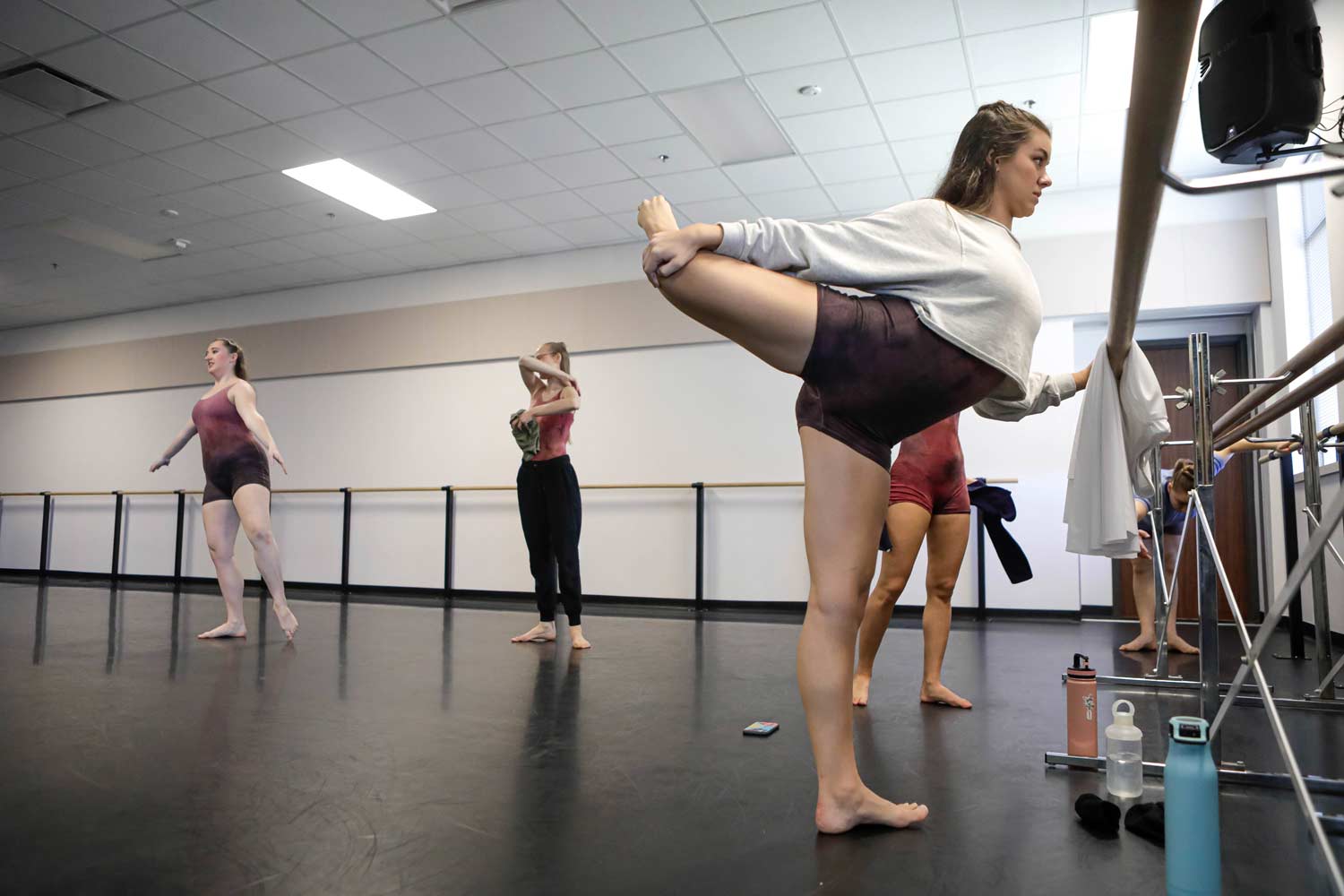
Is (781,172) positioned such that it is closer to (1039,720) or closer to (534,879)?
(1039,720)

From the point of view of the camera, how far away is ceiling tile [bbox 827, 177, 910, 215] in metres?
5.71

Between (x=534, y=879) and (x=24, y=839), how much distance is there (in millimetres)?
840

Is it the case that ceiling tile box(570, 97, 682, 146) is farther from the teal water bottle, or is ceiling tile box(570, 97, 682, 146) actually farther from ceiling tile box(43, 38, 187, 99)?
the teal water bottle

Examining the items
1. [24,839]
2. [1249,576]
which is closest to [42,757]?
[24,839]

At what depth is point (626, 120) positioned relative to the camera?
4867 millimetres

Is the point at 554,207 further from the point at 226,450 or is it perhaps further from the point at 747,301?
the point at 747,301

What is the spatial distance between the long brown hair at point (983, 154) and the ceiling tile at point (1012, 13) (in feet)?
8.80

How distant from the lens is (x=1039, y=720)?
230 cm

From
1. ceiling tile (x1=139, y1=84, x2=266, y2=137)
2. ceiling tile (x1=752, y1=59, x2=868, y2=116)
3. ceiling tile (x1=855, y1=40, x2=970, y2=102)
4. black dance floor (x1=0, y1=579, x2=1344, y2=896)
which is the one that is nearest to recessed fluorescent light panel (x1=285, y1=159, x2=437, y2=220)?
ceiling tile (x1=139, y1=84, x2=266, y2=137)

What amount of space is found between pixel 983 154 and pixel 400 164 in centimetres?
475

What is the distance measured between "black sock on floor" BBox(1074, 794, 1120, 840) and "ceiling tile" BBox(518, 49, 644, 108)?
384 cm

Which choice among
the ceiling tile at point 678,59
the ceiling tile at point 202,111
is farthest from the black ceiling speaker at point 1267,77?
the ceiling tile at point 202,111

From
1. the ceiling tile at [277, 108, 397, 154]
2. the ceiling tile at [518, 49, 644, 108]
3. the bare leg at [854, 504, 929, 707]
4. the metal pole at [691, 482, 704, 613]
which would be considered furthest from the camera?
the metal pole at [691, 482, 704, 613]

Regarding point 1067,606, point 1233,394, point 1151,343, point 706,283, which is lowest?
point 1067,606
